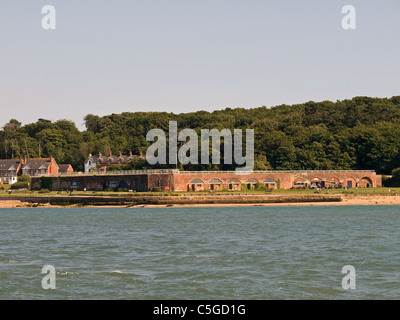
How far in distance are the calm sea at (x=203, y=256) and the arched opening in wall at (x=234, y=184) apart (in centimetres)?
2790

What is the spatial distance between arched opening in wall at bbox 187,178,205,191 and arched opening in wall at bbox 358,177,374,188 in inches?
920

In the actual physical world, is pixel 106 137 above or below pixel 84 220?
above

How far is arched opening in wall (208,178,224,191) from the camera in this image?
85.9 meters

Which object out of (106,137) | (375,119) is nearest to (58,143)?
(106,137)

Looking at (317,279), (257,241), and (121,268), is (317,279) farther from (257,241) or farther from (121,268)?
(257,241)

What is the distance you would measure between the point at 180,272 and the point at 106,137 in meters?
122

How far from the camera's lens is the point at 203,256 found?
1313 inches

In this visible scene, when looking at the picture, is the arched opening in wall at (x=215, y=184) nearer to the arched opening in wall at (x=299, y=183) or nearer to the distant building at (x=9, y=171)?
the arched opening in wall at (x=299, y=183)

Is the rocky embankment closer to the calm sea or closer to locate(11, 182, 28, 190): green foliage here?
the calm sea

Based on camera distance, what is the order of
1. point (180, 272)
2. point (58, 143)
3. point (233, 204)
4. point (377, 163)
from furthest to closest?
1. point (58, 143)
2. point (377, 163)
3. point (233, 204)
4. point (180, 272)

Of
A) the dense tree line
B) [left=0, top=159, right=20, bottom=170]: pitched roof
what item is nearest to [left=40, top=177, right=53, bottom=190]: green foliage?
the dense tree line

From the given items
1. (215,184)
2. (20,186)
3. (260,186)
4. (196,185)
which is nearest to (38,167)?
(20,186)

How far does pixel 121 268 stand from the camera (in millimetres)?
29672

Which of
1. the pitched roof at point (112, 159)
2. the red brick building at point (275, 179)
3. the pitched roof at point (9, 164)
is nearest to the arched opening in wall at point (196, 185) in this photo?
the red brick building at point (275, 179)
